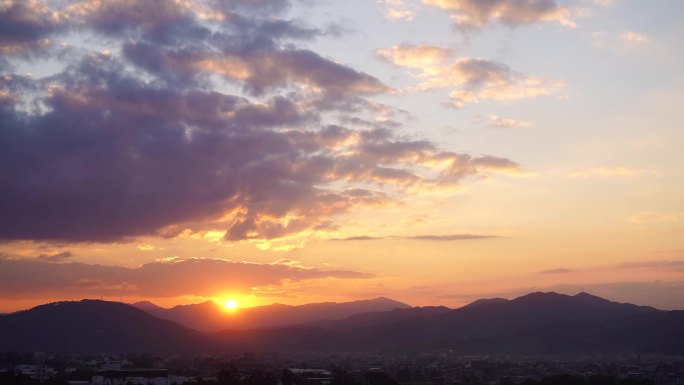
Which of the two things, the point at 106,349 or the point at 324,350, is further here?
the point at 324,350

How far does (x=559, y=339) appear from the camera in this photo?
630ft

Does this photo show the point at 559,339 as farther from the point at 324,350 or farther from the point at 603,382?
the point at 603,382

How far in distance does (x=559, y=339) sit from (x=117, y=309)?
103 meters

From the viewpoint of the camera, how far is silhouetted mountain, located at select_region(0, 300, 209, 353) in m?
178

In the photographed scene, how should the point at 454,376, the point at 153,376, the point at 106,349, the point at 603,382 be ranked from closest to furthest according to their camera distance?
the point at 603,382 → the point at 153,376 → the point at 454,376 → the point at 106,349

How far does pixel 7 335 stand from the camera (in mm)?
180875

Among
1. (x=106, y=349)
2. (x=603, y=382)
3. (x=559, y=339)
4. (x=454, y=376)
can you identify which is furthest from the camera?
(x=559, y=339)

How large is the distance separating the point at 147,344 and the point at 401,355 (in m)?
55.8

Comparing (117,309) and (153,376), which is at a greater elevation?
(117,309)

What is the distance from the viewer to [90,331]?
187m

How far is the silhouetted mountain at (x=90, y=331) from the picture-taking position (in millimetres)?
178375

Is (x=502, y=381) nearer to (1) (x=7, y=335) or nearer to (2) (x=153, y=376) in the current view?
(2) (x=153, y=376)

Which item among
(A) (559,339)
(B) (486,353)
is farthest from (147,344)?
(A) (559,339)

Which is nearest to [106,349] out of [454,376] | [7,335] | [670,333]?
[7,335]
